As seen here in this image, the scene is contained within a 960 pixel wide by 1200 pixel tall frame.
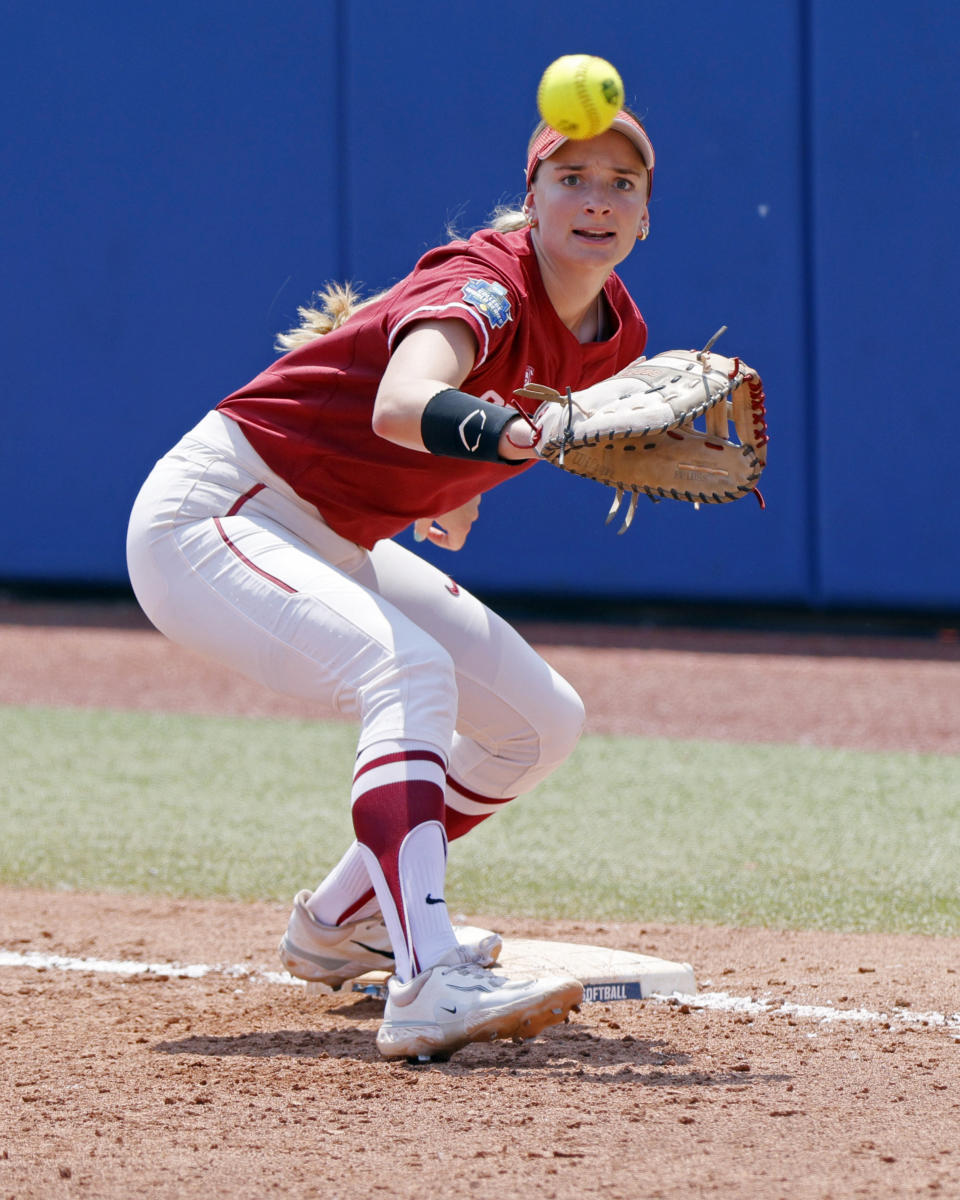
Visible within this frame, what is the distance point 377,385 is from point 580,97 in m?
0.60

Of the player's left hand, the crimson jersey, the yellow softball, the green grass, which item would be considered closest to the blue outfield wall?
the green grass

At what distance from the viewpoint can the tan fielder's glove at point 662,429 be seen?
255cm

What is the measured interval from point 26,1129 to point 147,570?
101 cm

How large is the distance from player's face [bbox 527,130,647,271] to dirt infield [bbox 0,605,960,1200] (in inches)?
54.6

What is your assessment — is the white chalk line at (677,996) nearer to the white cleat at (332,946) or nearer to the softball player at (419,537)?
the white cleat at (332,946)

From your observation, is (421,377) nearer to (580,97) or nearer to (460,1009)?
(580,97)

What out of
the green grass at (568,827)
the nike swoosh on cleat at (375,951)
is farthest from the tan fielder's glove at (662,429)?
the green grass at (568,827)

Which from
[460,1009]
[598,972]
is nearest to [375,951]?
[598,972]

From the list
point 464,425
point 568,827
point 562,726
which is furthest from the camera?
point 568,827

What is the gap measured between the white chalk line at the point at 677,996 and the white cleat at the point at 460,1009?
1.90ft

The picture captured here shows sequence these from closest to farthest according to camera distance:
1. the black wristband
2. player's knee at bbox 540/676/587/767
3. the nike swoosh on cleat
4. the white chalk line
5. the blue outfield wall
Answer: the black wristband, the white chalk line, player's knee at bbox 540/676/587/767, the nike swoosh on cleat, the blue outfield wall

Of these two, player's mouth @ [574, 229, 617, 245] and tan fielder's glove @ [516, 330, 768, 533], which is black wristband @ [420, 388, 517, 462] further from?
player's mouth @ [574, 229, 617, 245]

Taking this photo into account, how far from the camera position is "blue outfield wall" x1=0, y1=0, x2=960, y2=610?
846 cm

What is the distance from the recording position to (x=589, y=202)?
9.55ft
